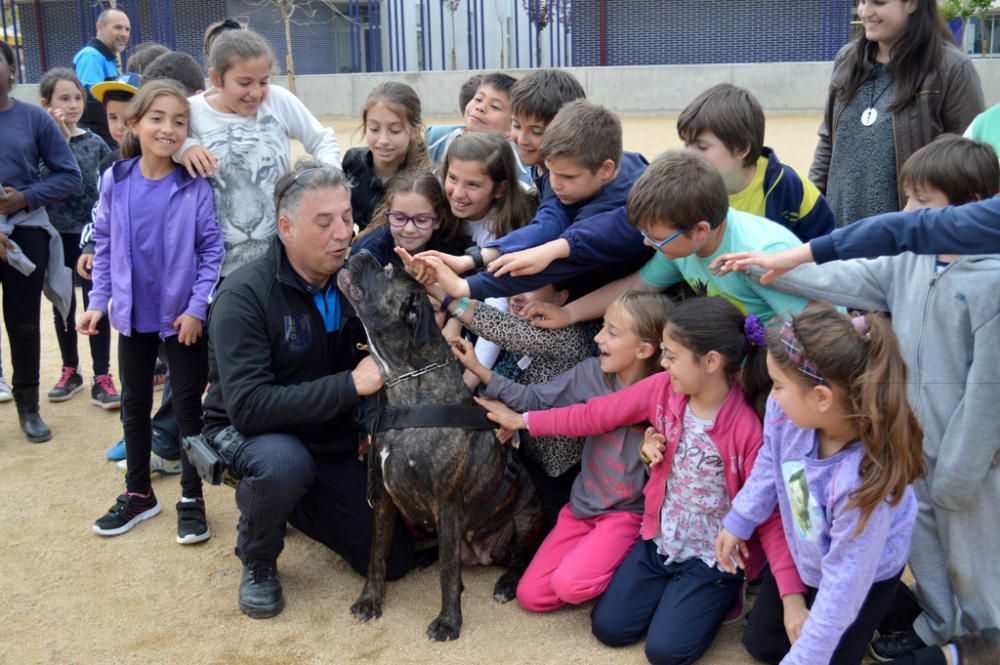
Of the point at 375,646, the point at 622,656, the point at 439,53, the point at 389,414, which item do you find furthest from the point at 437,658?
the point at 439,53

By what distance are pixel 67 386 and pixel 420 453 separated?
403 centimetres

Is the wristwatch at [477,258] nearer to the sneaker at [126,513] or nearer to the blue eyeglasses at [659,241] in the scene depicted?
the blue eyeglasses at [659,241]

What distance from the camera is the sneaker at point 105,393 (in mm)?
6570

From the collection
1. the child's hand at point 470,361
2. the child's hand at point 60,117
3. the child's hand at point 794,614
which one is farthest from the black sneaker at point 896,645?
the child's hand at point 60,117

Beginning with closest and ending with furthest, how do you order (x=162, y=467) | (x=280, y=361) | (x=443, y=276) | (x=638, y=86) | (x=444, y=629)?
(x=444, y=629), (x=443, y=276), (x=280, y=361), (x=162, y=467), (x=638, y=86)

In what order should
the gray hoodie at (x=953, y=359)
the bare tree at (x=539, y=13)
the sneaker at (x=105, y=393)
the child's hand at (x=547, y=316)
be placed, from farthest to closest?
1. the bare tree at (x=539, y=13)
2. the sneaker at (x=105, y=393)
3. the child's hand at (x=547, y=316)
4. the gray hoodie at (x=953, y=359)

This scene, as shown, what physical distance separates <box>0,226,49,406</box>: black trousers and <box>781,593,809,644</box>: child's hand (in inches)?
190

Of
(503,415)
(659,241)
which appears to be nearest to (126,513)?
(503,415)

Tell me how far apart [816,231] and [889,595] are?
165cm

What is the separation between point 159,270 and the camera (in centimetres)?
472

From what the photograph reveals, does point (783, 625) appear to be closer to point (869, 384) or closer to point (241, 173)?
point (869, 384)

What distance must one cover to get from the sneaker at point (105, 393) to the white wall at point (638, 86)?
16.0m

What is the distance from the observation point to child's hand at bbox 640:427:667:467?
12.5 ft

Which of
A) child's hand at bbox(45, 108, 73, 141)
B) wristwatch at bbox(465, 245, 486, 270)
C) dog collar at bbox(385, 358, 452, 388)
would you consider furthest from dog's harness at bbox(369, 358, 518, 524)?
child's hand at bbox(45, 108, 73, 141)
